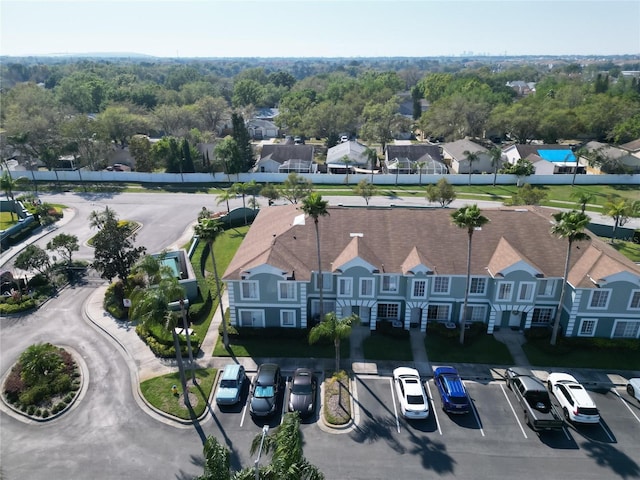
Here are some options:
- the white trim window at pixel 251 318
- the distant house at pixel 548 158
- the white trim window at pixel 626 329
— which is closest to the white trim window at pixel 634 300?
the white trim window at pixel 626 329

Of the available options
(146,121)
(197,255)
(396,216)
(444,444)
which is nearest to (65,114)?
(146,121)

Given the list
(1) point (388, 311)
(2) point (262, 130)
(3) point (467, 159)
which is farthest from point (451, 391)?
(2) point (262, 130)

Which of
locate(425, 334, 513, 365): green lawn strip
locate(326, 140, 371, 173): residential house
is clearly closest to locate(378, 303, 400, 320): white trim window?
locate(425, 334, 513, 365): green lawn strip

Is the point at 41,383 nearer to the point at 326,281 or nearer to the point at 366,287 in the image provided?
the point at 326,281

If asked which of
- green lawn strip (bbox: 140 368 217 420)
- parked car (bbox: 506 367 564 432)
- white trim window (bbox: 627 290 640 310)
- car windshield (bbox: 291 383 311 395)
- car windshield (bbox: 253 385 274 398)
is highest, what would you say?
white trim window (bbox: 627 290 640 310)

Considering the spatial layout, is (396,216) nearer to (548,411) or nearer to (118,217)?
(548,411)

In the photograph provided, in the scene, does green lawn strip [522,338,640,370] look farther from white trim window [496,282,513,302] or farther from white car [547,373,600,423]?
white trim window [496,282,513,302]

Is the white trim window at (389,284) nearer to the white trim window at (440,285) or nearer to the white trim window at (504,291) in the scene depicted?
the white trim window at (440,285)

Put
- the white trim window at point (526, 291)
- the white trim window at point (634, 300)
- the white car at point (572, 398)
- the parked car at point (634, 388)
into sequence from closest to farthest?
the white car at point (572, 398) → the parked car at point (634, 388) → the white trim window at point (634, 300) → the white trim window at point (526, 291)
